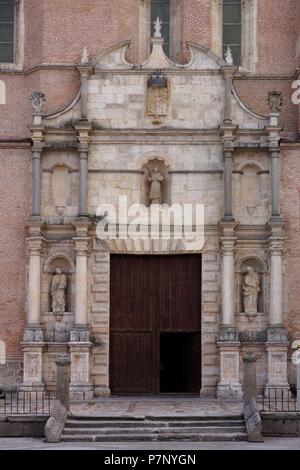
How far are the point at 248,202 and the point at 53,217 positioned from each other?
209 inches

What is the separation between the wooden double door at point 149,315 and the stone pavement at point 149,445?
6.62 m

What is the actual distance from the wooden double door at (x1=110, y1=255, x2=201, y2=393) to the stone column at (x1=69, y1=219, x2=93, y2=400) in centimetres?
93

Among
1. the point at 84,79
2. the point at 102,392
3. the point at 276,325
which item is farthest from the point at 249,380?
the point at 84,79

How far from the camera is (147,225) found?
28312mm

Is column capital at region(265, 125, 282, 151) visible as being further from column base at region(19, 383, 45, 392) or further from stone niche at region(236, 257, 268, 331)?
column base at region(19, 383, 45, 392)

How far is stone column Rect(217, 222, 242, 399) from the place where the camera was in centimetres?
2722

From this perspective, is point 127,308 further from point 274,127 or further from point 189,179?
point 274,127

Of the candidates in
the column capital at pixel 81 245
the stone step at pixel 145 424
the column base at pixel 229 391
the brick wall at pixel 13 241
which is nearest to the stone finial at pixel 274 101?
the column capital at pixel 81 245

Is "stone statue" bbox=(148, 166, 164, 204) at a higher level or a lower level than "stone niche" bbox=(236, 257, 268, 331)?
higher

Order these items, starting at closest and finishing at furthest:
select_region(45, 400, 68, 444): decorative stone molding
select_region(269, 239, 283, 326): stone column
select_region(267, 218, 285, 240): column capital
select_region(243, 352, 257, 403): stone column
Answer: select_region(45, 400, 68, 444): decorative stone molding
select_region(243, 352, 257, 403): stone column
select_region(269, 239, 283, 326): stone column
select_region(267, 218, 285, 240): column capital

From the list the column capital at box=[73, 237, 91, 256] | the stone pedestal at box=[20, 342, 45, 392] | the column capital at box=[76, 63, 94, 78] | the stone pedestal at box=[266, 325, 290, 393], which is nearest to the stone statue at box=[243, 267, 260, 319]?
the stone pedestal at box=[266, 325, 290, 393]

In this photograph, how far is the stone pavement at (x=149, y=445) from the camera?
20.2m

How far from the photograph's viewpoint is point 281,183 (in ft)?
93.2

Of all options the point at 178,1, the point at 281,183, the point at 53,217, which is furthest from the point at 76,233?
the point at 178,1
